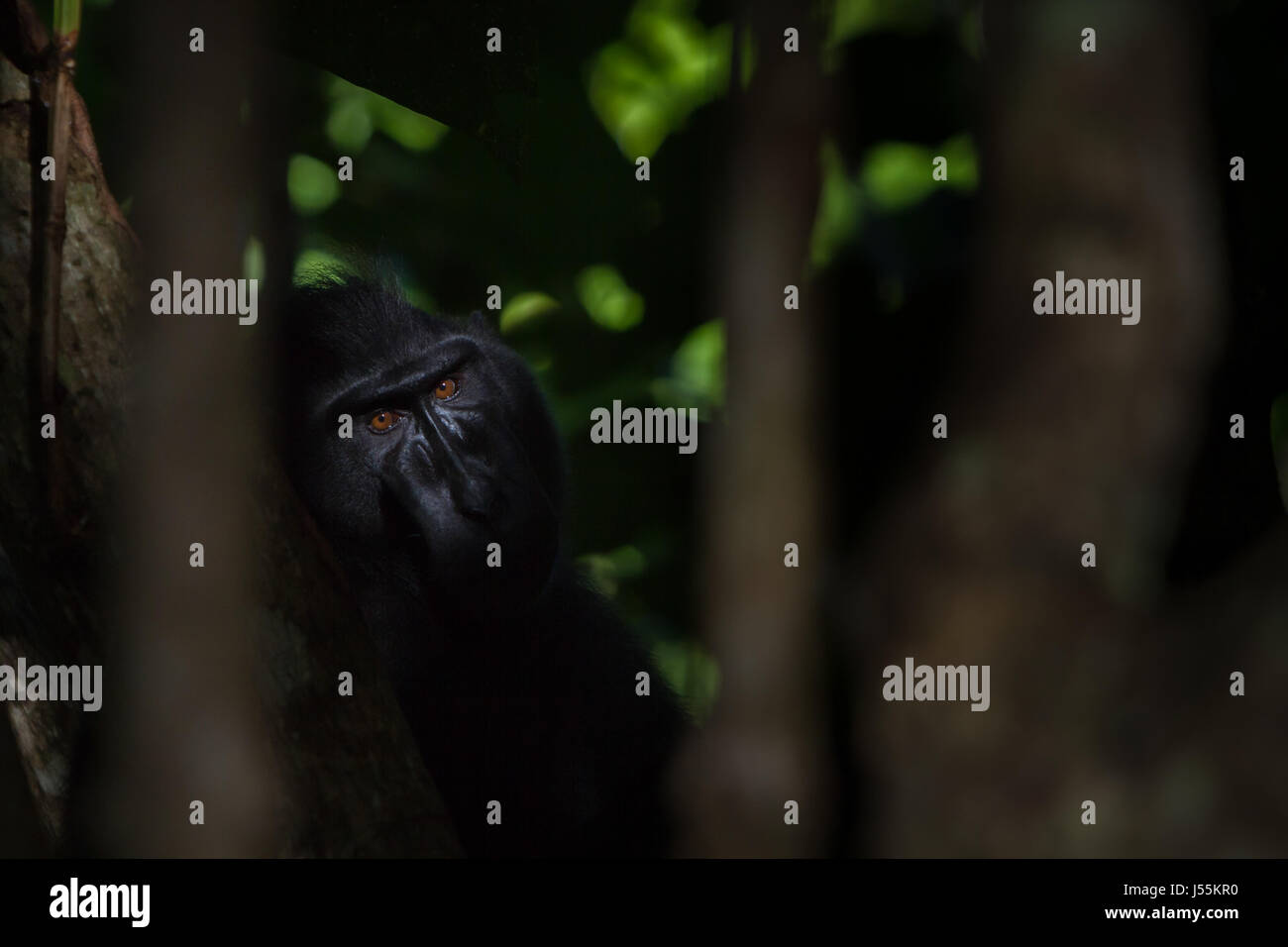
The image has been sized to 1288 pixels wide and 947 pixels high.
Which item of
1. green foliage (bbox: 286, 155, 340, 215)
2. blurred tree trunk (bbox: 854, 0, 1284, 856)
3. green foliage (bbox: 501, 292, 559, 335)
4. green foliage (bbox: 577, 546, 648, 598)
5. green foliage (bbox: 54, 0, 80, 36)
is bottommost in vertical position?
blurred tree trunk (bbox: 854, 0, 1284, 856)

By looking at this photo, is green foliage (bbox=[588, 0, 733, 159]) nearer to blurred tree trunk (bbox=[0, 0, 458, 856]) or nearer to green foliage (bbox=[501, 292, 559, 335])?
green foliage (bbox=[501, 292, 559, 335])

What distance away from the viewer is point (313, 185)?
4.69 metres

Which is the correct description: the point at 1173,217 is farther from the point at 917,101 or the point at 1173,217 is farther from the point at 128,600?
the point at 917,101

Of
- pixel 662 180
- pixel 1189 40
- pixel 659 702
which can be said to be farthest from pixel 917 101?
pixel 1189 40

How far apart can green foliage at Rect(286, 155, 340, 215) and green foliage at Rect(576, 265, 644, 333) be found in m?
0.97

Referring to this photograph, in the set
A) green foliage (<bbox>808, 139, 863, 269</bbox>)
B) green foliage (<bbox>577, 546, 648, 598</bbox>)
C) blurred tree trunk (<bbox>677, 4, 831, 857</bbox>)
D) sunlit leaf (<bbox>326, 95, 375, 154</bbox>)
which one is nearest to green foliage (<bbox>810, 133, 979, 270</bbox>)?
green foliage (<bbox>808, 139, 863, 269</bbox>)

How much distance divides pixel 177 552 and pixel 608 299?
3231mm

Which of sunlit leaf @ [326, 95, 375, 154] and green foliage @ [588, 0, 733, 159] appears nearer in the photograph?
green foliage @ [588, 0, 733, 159]

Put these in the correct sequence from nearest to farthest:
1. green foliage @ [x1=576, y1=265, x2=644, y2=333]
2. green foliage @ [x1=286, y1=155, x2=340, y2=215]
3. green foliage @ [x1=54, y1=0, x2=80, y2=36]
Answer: green foliage @ [x1=54, y1=0, x2=80, y2=36]
green foliage @ [x1=576, y1=265, x2=644, y2=333]
green foliage @ [x1=286, y1=155, x2=340, y2=215]

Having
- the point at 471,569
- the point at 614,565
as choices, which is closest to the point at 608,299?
the point at 614,565

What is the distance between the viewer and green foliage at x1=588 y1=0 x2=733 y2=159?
4.17 metres

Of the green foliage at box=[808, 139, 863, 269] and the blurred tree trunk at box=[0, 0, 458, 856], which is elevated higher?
the green foliage at box=[808, 139, 863, 269]

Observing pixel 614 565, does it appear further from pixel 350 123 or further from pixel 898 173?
pixel 350 123

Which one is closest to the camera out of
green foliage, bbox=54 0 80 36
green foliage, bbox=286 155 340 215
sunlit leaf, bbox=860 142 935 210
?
green foliage, bbox=54 0 80 36
